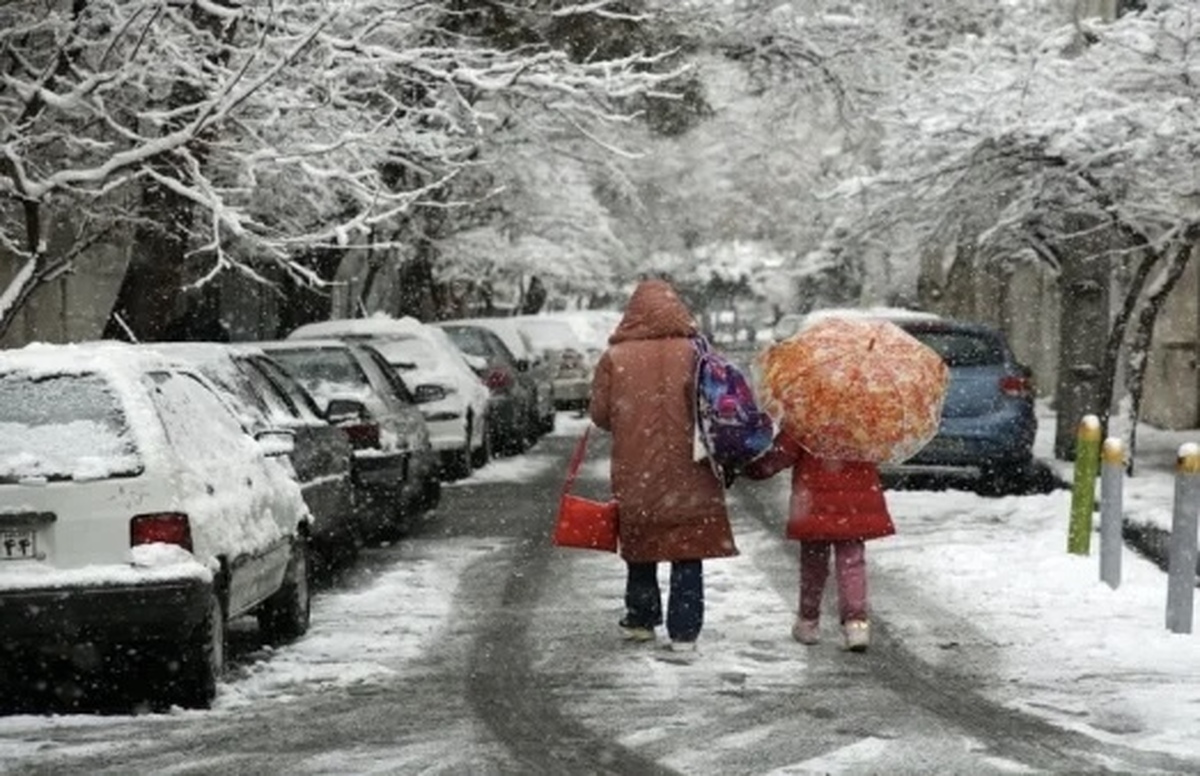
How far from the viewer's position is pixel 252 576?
9.10 metres

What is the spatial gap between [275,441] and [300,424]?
Result: 1.94 metres

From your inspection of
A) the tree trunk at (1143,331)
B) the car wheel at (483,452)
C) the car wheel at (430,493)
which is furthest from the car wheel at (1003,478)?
the car wheel at (483,452)

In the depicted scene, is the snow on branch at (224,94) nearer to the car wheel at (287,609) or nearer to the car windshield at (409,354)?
the car windshield at (409,354)

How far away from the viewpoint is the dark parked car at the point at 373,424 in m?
14.4

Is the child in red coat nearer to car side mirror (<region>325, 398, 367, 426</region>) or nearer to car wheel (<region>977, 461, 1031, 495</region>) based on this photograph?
car side mirror (<region>325, 398, 367, 426</region>)

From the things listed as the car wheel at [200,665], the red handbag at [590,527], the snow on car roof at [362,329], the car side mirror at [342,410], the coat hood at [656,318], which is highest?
the coat hood at [656,318]

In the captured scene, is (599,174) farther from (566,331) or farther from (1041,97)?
(1041,97)

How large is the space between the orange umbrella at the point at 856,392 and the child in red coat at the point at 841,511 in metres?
0.13

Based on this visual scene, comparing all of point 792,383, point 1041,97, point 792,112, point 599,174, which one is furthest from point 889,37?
point 599,174

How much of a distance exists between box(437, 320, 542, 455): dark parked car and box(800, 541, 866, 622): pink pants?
43.0 feet

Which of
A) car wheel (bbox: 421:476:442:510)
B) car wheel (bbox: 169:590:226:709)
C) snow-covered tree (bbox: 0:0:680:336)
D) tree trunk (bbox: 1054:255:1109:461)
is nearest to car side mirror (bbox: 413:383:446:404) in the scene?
car wheel (bbox: 421:476:442:510)

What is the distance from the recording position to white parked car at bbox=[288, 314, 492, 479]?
19.2 m

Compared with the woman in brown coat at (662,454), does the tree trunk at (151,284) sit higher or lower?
higher

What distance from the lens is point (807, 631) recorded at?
9.84 meters
